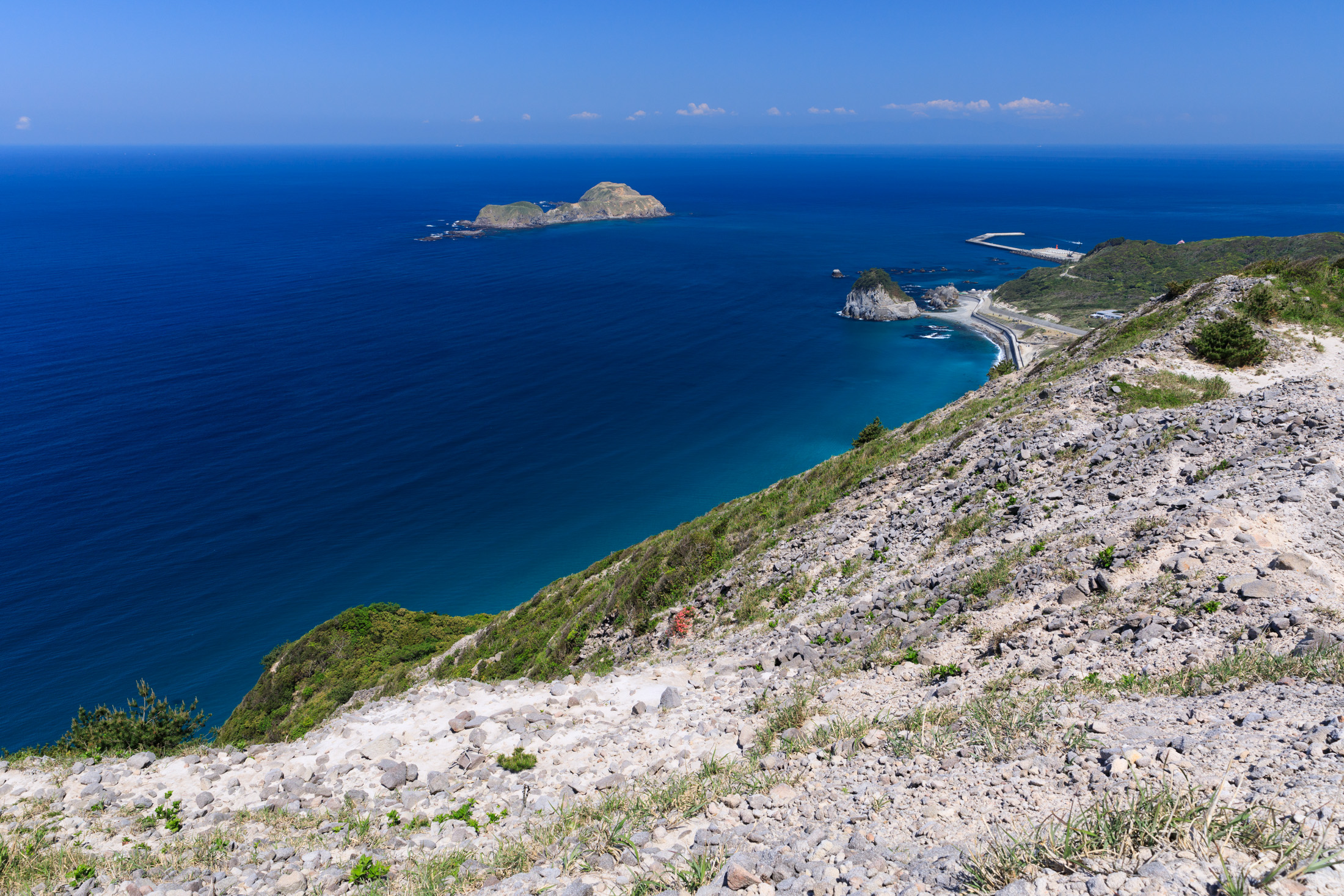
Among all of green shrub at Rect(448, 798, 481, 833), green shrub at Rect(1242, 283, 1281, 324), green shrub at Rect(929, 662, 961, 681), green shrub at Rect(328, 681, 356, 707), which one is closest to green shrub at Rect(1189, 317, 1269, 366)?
green shrub at Rect(1242, 283, 1281, 324)

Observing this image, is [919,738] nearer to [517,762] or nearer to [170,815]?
[517,762]

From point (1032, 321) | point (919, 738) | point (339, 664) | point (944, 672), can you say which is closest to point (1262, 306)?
point (944, 672)

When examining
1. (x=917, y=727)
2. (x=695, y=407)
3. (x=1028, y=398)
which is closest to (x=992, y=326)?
(x=695, y=407)

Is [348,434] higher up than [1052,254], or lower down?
lower down

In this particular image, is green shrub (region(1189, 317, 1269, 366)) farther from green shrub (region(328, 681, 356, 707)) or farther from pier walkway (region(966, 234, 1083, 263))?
pier walkway (region(966, 234, 1083, 263))

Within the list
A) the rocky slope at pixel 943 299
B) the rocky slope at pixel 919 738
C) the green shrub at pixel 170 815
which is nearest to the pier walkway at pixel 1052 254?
the rocky slope at pixel 943 299
